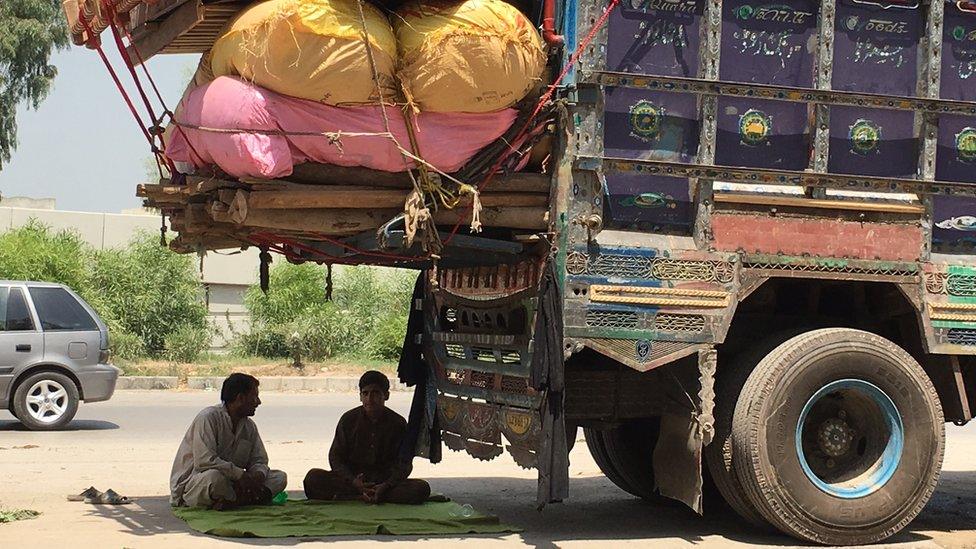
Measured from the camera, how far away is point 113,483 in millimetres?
8945

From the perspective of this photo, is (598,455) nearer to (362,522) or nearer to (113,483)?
(362,522)

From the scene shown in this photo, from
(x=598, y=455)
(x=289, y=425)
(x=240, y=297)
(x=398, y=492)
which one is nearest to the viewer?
(x=398, y=492)

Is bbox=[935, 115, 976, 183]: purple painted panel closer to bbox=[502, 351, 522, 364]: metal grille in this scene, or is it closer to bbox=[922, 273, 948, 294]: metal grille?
bbox=[922, 273, 948, 294]: metal grille

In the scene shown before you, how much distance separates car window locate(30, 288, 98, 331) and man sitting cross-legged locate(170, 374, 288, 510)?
6319 millimetres

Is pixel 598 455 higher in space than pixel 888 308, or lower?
lower

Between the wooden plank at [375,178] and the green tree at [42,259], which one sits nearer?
the wooden plank at [375,178]

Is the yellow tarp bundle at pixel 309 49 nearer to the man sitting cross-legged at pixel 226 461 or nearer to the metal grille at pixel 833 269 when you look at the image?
the metal grille at pixel 833 269

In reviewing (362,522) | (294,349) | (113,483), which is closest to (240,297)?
(294,349)

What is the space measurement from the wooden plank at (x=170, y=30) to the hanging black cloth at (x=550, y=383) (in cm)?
206

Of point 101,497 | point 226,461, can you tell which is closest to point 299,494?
point 226,461

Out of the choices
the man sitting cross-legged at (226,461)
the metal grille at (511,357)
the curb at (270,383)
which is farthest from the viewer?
the curb at (270,383)

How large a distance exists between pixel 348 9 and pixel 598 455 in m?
4.02

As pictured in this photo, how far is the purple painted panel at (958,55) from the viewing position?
7020 mm

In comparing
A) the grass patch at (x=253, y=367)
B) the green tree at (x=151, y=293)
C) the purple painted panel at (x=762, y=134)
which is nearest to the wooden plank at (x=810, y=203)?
the purple painted panel at (x=762, y=134)
